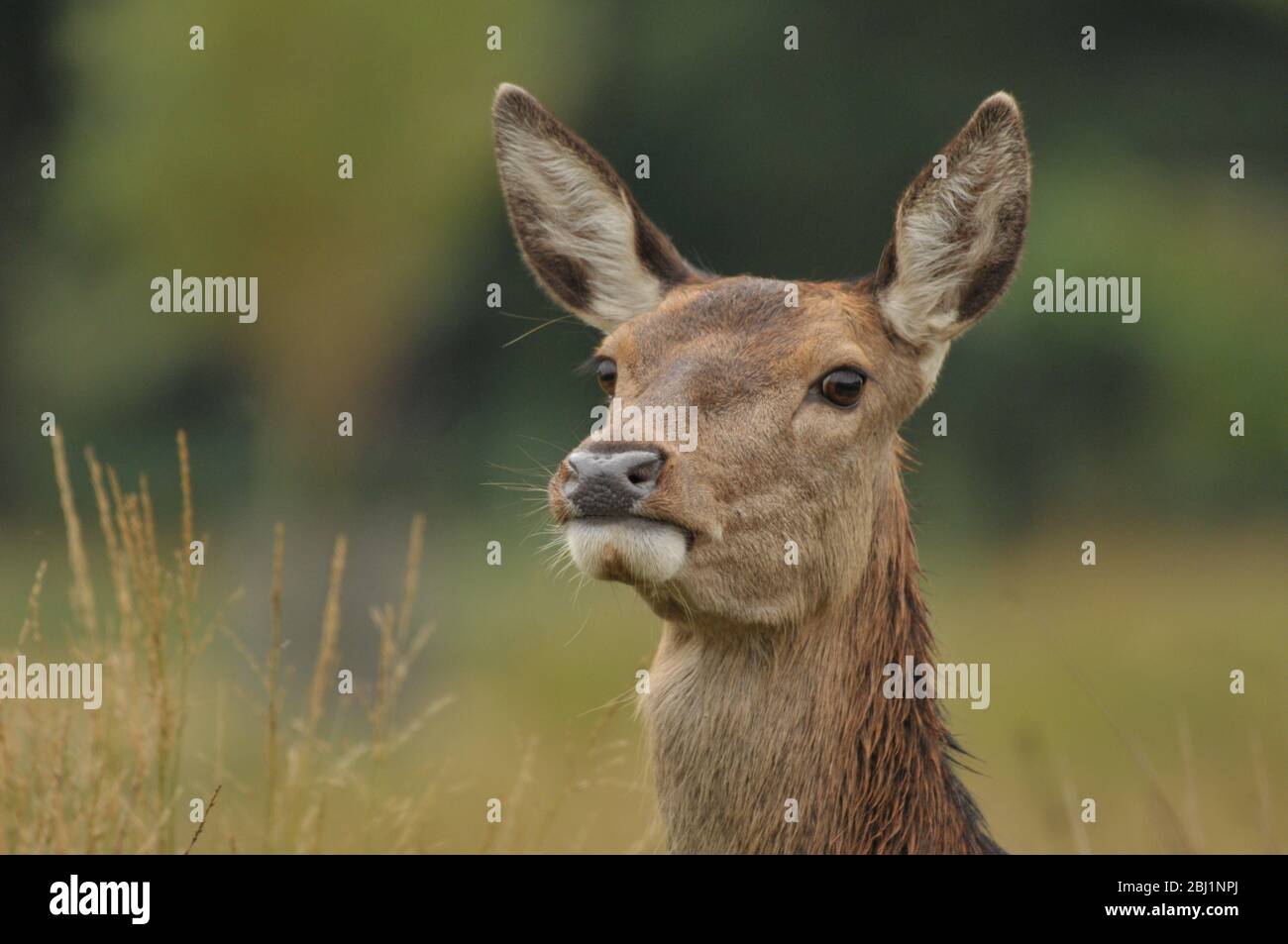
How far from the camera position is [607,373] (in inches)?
223

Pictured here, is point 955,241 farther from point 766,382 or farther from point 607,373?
point 607,373

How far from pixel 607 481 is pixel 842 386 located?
94 centimetres

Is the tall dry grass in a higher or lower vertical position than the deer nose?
lower

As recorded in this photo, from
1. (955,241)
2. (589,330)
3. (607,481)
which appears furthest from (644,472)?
(589,330)

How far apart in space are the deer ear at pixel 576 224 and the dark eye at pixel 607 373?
47 cm

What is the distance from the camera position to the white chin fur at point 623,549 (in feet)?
15.8

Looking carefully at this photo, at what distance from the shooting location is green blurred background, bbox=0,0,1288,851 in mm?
15898

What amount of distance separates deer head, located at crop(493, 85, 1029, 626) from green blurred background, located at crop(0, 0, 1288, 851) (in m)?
5.45

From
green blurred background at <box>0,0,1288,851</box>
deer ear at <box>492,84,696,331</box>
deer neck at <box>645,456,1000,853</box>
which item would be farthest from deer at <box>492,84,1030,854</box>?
green blurred background at <box>0,0,1288,851</box>

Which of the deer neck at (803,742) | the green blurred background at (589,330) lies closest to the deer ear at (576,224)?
the deer neck at (803,742)

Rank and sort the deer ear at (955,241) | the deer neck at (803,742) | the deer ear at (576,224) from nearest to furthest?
1. the deer neck at (803,742)
2. the deer ear at (955,241)
3. the deer ear at (576,224)

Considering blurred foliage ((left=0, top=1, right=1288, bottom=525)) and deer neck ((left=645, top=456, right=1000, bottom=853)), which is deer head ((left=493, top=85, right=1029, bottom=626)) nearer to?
deer neck ((left=645, top=456, right=1000, bottom=853))

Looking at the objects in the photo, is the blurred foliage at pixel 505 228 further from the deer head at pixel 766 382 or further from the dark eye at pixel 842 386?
the dark eye at pixel 842 386
